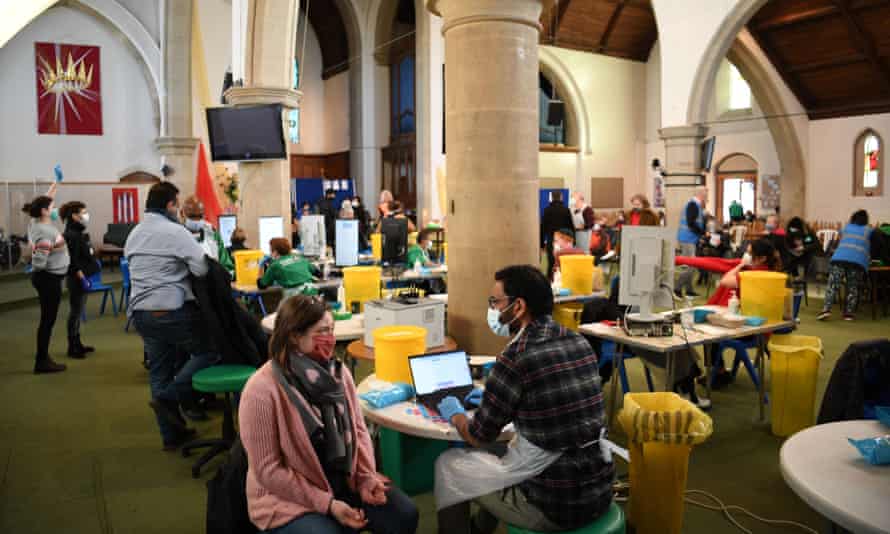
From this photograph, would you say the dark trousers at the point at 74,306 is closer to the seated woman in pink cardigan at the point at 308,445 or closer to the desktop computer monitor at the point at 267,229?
the desktop computer monitor at the point at 267,229

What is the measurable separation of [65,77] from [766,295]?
1721 cm

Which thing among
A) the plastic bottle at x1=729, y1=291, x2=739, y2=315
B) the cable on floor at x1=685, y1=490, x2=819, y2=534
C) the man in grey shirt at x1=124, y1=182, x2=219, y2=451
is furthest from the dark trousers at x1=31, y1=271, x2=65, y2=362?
the plastic bottle at x1=729, y1=291, x2=739, y2=315

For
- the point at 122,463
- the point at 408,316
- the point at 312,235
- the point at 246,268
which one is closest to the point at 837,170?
the point at 312,235

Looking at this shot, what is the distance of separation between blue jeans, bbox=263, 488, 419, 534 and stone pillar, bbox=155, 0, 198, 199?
1358 cm

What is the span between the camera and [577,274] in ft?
21.8

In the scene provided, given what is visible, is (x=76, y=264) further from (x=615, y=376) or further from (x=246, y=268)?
(x=615, y=376)

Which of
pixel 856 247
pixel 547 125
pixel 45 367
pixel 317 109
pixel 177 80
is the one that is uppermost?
pixel 317 109

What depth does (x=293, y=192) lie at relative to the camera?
767 inches

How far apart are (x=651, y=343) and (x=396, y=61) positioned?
48.7 ft

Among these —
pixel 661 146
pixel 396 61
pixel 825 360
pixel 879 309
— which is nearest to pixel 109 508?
pixel 825 360

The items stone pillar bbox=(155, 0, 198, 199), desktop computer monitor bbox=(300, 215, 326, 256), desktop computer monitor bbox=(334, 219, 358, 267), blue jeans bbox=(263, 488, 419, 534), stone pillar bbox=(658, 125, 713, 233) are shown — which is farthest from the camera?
stone pillar bbox=(155, 0, 198, 199)

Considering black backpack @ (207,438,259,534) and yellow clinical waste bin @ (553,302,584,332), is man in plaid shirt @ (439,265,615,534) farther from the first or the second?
yellow clinical waste bin @ (553,302,584,332)

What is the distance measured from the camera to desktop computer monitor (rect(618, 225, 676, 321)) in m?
4.62

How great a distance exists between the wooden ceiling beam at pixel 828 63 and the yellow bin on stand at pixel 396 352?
15.7 meters
